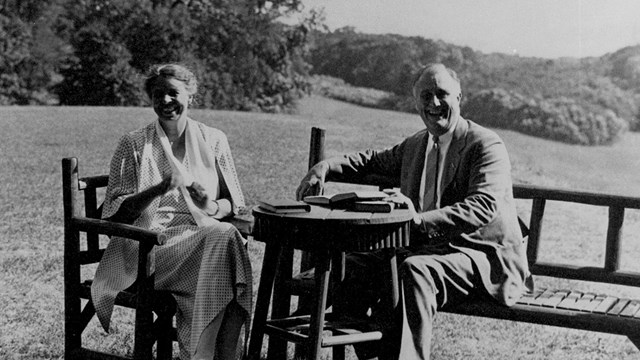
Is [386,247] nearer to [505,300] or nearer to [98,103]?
[505,300]

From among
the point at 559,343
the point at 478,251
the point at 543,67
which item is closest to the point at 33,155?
the point at 559,343

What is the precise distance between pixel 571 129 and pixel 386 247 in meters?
21.4

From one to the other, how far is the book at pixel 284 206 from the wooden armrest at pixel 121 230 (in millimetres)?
587

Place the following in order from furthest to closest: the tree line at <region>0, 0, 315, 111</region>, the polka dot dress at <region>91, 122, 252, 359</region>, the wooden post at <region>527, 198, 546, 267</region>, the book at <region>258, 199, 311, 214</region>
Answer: the tree line at <region>0, 0, 315, 111</region> → the wooden post at <region>527, 198, 546, 267</region> → the polka dot dress at <region>91, 122, 252, 359</region> → the book at <region>258, 199, 311, 214</region>

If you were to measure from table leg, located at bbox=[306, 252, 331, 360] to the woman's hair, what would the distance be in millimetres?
1428

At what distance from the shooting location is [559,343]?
644 cm

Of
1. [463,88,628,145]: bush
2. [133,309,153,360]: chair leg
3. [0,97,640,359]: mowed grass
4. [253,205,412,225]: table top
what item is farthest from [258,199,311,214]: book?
[463,88,628,145]: bush

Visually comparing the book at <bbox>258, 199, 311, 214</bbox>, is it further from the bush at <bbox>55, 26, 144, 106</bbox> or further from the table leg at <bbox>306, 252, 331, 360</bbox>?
the bush at <bbox>55, 26, 144, 106</bbox>

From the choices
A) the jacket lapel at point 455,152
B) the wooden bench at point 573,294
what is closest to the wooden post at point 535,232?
the wooden bench at point 573,294

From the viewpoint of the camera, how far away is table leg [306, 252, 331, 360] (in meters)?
4.16

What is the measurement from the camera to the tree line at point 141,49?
95.5 ft

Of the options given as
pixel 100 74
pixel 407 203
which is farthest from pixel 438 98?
pixel 100 74

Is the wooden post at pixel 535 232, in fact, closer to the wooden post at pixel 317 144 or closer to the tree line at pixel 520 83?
the wooden post at pixel 317 144

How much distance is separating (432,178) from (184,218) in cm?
135
